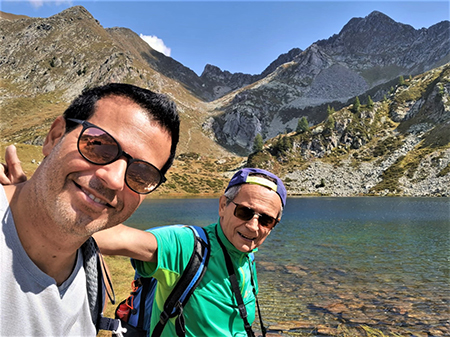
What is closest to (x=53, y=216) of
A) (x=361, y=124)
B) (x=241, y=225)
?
(x=241, y=225)

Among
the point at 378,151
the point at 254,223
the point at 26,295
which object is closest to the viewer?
the point at 26,295

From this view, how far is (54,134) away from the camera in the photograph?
198 centimetres

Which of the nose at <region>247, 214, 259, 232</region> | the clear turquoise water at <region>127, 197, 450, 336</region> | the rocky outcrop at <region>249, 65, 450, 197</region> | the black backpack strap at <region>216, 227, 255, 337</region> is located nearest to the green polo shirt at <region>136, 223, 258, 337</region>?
the black backpack strap at <region>216, 227, 255, 337</region>

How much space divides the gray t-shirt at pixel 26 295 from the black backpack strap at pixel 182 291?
1134 mm

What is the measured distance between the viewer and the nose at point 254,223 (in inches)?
129

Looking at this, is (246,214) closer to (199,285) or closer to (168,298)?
(199,285)

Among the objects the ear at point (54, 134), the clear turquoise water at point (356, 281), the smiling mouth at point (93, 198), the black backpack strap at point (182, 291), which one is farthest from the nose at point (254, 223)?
the clear turquoise water at point (356, 281)

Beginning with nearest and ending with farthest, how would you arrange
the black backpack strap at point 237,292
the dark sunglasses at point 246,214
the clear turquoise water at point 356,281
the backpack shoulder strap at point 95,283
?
the backpack shoulder strap at point 95,283, the black backpack strap at point 237,292, the dark sunglasses at point 246,214, the clear turquoise water at point 356,281

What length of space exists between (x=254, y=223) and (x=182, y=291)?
3.96 ft

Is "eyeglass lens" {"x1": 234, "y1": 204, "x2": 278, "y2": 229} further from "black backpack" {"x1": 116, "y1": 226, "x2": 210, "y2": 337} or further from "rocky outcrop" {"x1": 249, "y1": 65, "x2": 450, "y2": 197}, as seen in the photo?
"rocky outcrop" {"x1": 249, "y1": 65, "x2": 450, "y2": 197}

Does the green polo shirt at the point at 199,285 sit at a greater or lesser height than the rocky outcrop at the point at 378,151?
lesser

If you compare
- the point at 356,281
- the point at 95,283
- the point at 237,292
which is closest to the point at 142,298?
the point at 237,292

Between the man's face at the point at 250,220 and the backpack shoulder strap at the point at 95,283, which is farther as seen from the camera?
the man's face at the point at 250,220

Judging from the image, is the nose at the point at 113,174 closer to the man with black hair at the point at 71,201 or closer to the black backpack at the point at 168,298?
the man with black hair at the point at 71,201
